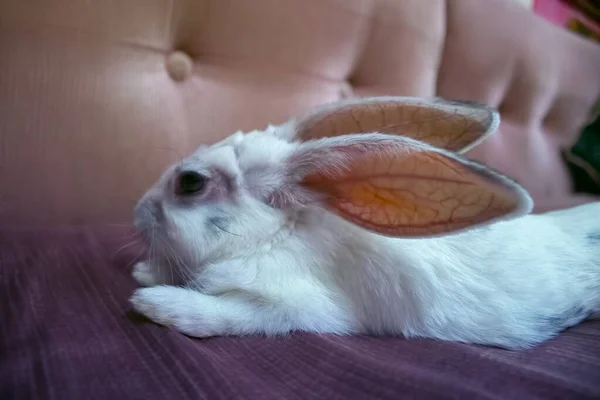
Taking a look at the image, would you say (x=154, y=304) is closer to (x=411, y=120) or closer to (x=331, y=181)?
(x=331, y=181)

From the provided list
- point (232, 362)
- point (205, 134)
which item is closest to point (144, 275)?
point (232, 362)

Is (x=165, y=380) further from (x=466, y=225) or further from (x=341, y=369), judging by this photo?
(x=466, y=225)

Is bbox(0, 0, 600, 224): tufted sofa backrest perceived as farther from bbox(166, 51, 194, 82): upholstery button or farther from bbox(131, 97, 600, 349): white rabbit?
bbox(131, 97, 600, 349): white rabbit

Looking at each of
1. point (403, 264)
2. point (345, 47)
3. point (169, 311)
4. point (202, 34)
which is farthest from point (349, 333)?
point (345, 47)

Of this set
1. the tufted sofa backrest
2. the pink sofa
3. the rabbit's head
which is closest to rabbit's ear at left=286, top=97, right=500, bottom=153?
the rabbit's head

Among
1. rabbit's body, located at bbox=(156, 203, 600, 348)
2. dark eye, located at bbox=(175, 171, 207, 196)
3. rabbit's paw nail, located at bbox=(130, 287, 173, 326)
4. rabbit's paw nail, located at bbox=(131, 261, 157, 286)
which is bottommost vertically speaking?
rabbit's paw nail, located at bbox=(131, 261, 157, 286)
